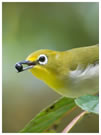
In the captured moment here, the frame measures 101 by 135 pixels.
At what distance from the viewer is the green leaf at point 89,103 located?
0.59 metres

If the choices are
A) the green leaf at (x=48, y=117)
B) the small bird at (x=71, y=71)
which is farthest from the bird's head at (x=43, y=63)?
the green leaf at (x=48, y=117)

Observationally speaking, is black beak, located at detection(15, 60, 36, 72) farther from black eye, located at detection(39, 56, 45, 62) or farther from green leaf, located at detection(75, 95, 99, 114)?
green leaf, located at detection(75, 95, 99, 114)

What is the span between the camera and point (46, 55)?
0.87 m

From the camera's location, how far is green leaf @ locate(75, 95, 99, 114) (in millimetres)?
587

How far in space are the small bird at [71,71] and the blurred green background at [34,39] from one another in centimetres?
17

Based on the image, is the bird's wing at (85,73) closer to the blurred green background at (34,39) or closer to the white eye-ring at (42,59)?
the white eye-ring at (42,59)

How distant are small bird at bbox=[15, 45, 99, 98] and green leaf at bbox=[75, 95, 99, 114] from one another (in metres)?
0.21

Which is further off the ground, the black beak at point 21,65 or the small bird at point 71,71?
the black beak at point 21,65

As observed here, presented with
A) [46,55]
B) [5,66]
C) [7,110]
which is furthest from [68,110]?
[7,110]

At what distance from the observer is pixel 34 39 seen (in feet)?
4.11

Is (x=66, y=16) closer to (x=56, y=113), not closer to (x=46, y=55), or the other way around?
(x=46, y=55)

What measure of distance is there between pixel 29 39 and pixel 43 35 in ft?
0.25

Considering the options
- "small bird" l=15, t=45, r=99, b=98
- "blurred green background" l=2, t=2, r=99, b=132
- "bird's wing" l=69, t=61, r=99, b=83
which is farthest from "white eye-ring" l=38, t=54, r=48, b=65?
"blurred green background" l=2, t=2, r=99, b=132

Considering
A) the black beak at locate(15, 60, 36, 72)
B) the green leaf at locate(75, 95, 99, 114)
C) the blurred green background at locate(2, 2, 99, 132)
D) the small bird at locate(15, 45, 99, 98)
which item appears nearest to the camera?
the green leaf at locate(75, 95, 99, 114)
